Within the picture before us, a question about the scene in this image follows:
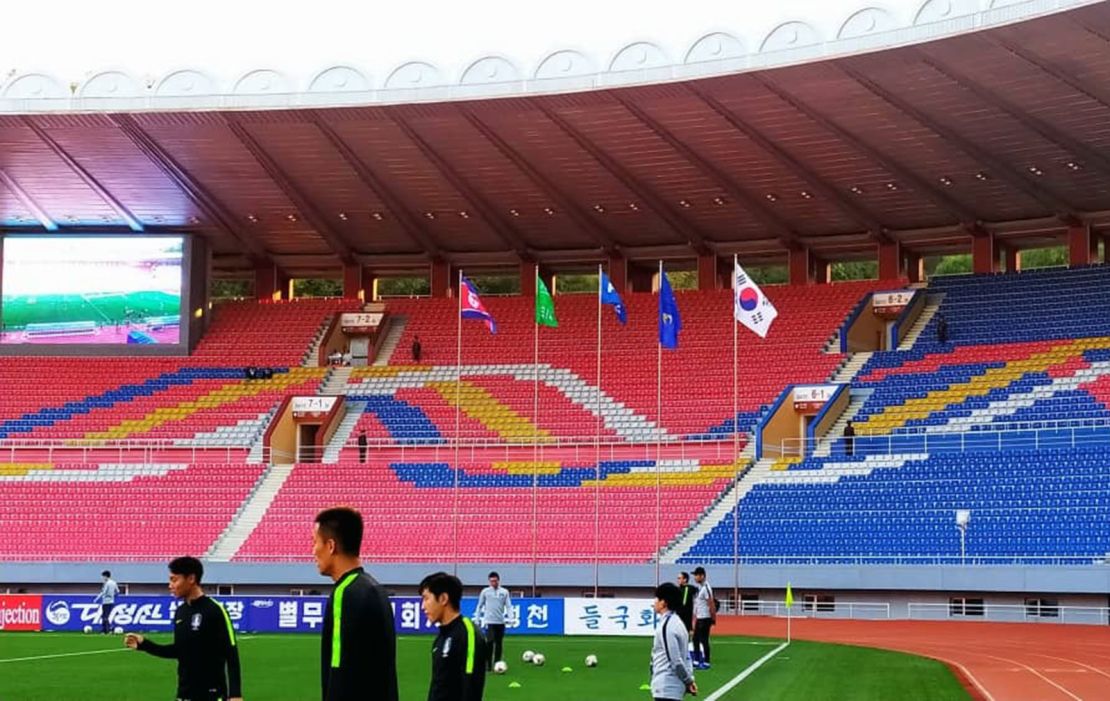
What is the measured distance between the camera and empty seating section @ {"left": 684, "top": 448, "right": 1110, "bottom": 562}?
127 ft

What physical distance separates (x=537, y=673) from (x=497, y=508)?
21.7m

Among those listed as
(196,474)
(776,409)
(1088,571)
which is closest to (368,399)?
(196,474)

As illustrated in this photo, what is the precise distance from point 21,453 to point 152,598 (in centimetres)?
2096

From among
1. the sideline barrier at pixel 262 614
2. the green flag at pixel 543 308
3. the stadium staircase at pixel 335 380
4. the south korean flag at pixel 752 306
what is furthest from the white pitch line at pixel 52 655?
the stadium staircase at pixel 335 380

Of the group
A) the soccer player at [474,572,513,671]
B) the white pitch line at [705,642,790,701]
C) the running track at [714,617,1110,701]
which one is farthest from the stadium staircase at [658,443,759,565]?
the soccer player at [474,572,513,671]

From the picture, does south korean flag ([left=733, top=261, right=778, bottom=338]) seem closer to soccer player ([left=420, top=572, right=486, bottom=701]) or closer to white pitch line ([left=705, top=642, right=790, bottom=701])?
white pitch line ([left=705, top=642, right=790, bottom=701])

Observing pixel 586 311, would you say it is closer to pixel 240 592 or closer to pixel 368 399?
pixel 368 399

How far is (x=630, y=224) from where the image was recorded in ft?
178

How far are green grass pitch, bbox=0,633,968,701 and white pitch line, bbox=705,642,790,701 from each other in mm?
124

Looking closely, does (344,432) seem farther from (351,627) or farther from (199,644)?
(351,627)

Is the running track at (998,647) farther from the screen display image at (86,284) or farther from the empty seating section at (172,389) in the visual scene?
the screen display image at (86,284)

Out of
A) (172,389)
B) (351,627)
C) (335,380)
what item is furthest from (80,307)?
(351,627)

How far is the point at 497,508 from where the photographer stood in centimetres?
4612

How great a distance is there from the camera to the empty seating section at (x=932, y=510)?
38656mm
